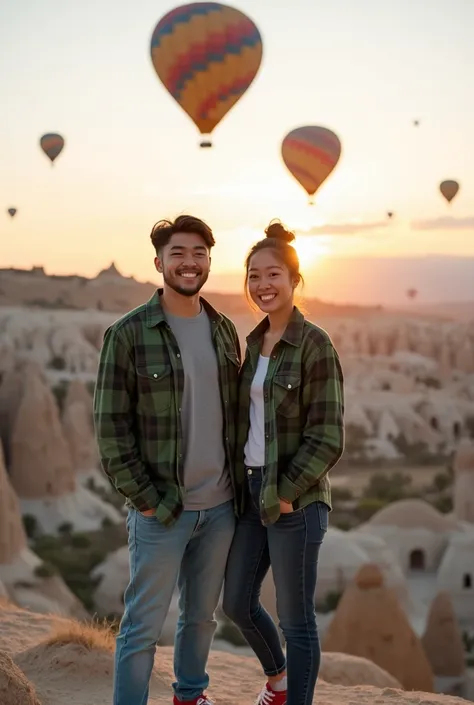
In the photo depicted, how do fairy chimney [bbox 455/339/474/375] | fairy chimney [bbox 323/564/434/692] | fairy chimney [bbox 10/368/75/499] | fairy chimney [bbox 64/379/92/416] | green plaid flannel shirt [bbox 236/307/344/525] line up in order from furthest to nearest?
fairy chimney [bbox 455/339/474/375]
fairy chimney [bbox 64/379/92/416]
fairy chimney [bbox 10/368/75/499]
fairy chimney [bbox 323/564/434/692]
green plaid flannel shirt [bbox 236/307/344/525]

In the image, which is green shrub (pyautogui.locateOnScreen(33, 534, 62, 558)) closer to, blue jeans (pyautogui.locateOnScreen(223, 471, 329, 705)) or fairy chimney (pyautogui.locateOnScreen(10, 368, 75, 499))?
fairy chimney (pyautogui.locateOnScreen(10, 368, 75, 499))

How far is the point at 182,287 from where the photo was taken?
2682 mm

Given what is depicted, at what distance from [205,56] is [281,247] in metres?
10.6

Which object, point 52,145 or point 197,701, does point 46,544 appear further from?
point 197,701

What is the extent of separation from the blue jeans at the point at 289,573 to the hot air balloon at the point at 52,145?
2306cm

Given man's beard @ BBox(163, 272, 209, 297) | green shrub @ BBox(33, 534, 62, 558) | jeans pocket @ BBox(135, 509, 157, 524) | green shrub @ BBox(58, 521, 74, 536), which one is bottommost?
green shrub @ BBox(33, 534, 62, 558)

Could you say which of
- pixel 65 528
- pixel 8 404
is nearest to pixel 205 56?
pixel 65 528

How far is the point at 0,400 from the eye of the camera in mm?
20547

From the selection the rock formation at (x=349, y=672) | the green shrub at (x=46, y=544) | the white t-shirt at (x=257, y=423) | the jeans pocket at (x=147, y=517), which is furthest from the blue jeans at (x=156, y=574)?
the green shrub at (x=46, y=544)

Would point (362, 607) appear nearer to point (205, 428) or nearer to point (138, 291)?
point (205, 428)

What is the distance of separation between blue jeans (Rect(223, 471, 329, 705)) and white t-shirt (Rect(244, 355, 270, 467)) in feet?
0.16

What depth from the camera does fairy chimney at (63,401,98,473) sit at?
21.5 m

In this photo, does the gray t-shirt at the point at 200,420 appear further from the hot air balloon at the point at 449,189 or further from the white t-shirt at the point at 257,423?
the hot air balloon at the point at 449,189

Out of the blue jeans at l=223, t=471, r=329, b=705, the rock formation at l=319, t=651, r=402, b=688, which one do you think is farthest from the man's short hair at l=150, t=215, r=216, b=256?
the rock formation at l=319, t=651, r=402, b=688
